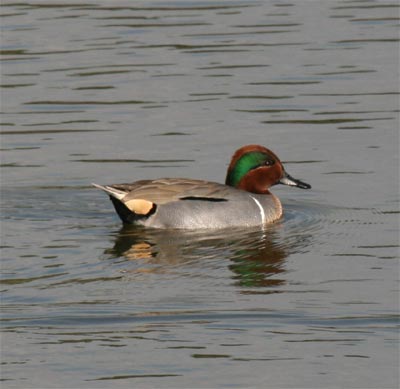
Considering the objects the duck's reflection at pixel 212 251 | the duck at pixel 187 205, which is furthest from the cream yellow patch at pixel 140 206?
the duck's reflection at pixel 212 251

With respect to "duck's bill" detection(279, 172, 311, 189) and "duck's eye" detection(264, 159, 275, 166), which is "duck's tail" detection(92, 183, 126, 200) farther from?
"duck's bill" detection(279, 172, 311, 189)

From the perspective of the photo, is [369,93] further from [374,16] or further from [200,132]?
[374,16]

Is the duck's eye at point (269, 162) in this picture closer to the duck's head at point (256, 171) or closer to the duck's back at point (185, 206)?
the duck's head at point (256, 171)

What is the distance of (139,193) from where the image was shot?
14.6 meters

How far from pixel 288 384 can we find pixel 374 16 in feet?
52.5

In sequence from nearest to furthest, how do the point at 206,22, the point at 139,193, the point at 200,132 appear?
the point at 139,193 < the point at 200,132 < the point at 206,22

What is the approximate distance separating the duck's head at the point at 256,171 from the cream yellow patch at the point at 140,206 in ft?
3.93

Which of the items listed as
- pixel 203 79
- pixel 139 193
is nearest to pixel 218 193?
pixel 139 193

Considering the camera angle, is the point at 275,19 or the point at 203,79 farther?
the point at 275,19

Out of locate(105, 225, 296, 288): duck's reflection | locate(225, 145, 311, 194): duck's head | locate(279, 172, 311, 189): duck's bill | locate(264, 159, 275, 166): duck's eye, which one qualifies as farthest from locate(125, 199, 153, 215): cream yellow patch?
locate(279, 172, 311, 189): duck's bill

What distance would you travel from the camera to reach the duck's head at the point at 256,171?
1544 centimetres

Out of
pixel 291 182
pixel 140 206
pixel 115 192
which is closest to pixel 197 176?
pixel 291 182

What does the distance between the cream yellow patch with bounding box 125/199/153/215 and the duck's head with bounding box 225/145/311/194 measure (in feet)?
3.93

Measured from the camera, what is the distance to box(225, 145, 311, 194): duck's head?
1544 cm
